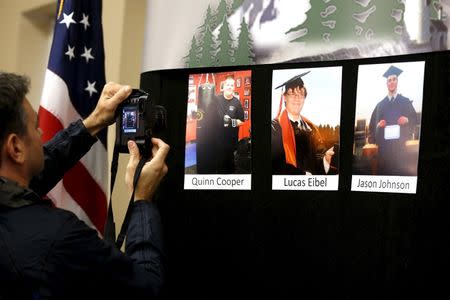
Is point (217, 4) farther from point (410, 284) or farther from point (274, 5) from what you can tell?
point (410, 284)

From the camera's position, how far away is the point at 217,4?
192 centimetres

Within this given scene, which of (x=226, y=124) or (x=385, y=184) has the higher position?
(x=226, y=124)

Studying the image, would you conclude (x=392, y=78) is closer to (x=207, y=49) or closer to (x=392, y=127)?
(x=392, y=127)

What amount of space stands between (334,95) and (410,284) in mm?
537

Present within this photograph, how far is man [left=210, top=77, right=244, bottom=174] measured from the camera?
159cm

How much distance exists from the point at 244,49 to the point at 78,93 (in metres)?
0.68

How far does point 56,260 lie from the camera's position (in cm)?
90

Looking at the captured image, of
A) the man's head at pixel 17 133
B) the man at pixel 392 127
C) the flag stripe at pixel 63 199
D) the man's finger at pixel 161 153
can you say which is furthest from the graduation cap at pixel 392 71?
the flag stripe at pixel 63 199

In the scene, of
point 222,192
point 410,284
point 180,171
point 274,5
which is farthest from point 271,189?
point 274,5

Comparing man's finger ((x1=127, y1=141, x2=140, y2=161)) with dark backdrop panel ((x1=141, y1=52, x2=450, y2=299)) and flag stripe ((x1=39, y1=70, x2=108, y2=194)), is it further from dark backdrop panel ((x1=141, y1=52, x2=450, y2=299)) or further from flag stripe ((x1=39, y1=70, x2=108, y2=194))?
flag stripe ((x1=39, y1=70, x2=108, y2=194))

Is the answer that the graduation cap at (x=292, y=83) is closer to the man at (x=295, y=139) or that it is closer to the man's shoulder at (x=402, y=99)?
the man at (x=295, y=139)

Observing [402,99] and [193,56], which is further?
[193,56]

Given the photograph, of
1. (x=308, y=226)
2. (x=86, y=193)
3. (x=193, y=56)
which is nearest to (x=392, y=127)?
(x=308, y=226)

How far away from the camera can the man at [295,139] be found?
148cm
